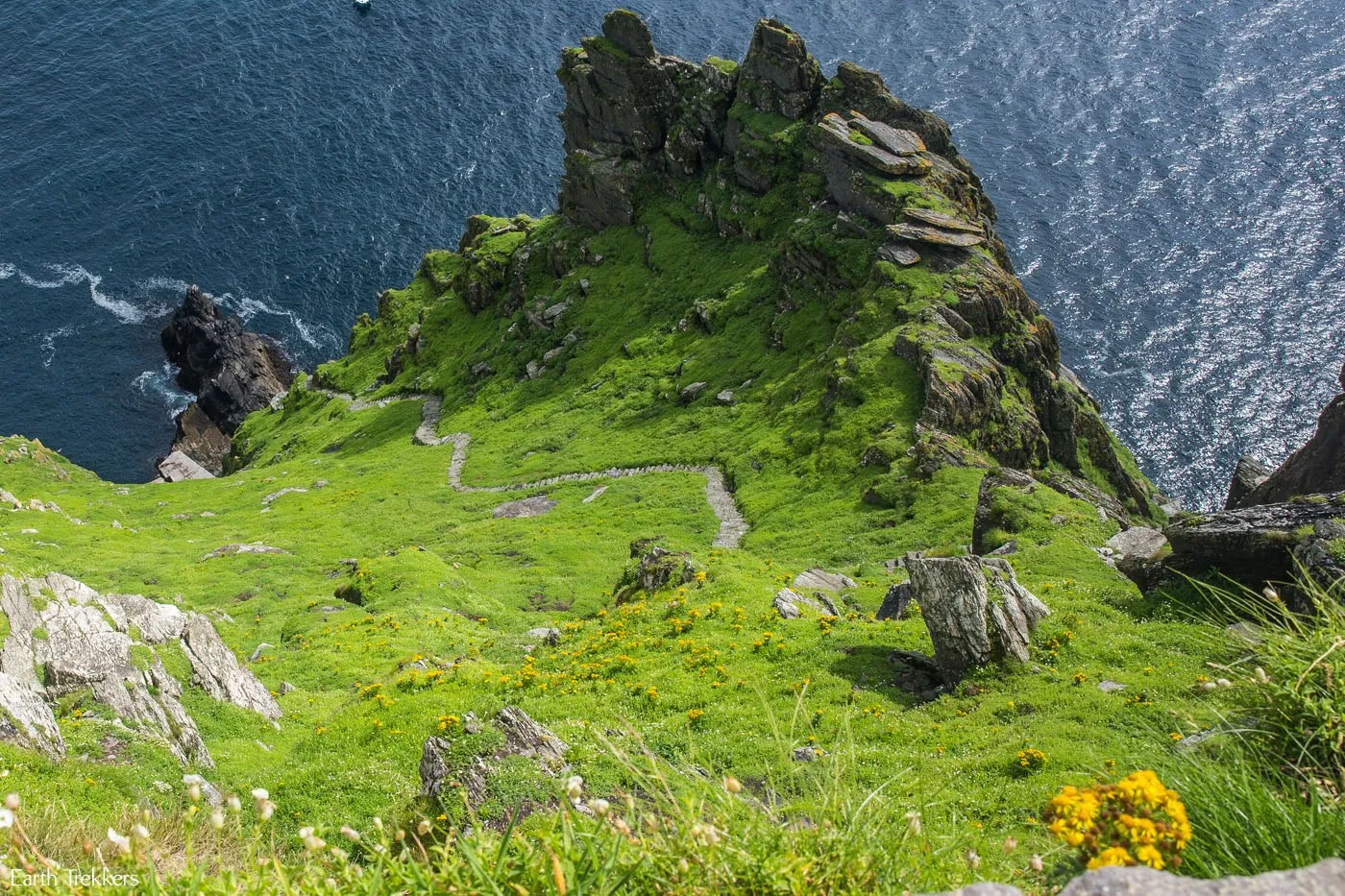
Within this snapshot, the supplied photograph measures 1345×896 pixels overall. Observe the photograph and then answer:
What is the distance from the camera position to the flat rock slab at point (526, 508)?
262ft

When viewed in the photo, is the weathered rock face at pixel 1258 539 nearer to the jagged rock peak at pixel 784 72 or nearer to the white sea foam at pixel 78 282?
the jagged rock peak at pixel 784 72

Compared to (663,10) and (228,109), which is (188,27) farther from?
(663,10)

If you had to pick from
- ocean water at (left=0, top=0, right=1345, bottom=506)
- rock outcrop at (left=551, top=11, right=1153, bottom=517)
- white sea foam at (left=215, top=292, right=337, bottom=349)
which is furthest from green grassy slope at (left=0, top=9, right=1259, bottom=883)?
ocean water at (left=0, top=0, right=1345, bottom=506)

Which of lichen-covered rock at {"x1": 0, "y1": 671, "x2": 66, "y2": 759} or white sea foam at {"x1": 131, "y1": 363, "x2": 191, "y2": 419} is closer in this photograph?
lichen-covered rock at {"x1": 0, "y1": 671, "x2": 66, "y2": 759}

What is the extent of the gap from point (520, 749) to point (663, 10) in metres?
Result: 180

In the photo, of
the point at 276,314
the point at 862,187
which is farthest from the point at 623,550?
the point at 276,314

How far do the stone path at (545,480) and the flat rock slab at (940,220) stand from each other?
92.4ft

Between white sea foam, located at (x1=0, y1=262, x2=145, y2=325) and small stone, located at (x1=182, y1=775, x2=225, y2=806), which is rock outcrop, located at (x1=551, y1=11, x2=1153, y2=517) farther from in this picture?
white sea foam, located at (x1=0, y1=262, x2=145, y2=325)

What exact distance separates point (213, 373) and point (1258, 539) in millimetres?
120168

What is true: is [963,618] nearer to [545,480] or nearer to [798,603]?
[798,603]

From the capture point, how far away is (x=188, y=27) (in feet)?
577

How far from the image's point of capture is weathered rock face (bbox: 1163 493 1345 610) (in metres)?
30.7

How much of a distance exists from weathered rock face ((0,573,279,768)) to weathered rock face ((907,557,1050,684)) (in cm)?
2145

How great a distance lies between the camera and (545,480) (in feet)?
288
